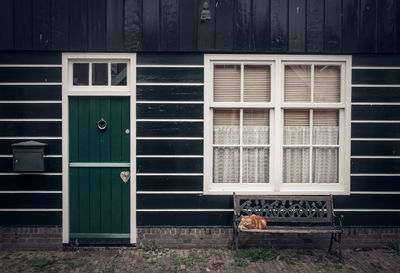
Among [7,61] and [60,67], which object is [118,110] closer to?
[60,67]

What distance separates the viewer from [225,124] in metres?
5.72

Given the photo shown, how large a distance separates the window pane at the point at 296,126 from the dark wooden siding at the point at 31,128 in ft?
12.0

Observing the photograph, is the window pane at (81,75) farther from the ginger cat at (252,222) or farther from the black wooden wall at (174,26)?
the ginger cat at (252,222)

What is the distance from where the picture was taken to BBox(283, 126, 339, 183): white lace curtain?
5.74 meters

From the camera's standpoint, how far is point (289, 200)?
550 cm

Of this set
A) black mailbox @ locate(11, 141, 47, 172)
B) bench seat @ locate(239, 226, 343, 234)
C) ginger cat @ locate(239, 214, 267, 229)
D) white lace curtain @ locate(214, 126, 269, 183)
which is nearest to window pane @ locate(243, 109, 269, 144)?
white lace curtain @ locate(214, 126, 269, 183)

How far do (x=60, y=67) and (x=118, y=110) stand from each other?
1.15 m

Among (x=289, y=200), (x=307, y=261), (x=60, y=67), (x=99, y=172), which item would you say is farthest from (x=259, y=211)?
(x=60, y=67)

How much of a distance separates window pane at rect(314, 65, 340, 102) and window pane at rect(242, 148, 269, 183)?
4.18ft

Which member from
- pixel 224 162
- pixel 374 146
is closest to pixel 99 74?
pixel 224 162

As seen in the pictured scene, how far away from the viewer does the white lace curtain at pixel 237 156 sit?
573 centimetres

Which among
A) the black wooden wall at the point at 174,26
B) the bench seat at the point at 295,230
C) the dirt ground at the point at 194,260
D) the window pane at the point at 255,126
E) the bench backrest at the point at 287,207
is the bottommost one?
the dirt ground at the point at 194,260

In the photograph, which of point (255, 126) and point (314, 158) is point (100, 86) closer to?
point (255, 126)

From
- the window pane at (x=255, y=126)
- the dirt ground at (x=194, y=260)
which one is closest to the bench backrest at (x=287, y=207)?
the dirt ground at (x=194, y=260)
